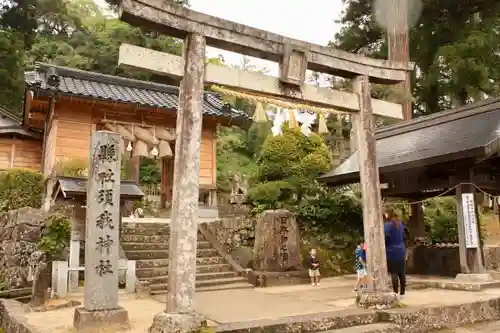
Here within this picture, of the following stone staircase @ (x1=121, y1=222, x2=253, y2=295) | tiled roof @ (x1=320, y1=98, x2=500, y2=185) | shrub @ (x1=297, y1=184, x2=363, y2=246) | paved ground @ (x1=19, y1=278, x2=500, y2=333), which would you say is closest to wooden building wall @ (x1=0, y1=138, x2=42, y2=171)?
stone staircase @ (x1=121, y1=222, x2=253, y2=295)

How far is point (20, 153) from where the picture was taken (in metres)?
18.9

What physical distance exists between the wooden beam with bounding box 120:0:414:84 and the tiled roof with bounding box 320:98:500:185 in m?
2.05

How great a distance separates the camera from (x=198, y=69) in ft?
20.4

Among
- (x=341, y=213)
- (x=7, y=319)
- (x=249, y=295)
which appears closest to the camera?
(x=7, y=319)

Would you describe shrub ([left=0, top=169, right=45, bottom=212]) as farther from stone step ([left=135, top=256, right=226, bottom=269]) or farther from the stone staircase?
stone step ([left=135, top=256, right=226, bottom=269])

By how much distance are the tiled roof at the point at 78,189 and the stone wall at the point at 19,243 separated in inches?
90.3

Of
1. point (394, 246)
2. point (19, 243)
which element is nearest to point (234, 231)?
point (19, 243)

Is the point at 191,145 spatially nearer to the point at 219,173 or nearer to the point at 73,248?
the point at 73,248

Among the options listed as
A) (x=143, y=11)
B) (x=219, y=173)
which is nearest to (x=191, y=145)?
(x=143, y=11)

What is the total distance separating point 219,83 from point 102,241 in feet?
9.91

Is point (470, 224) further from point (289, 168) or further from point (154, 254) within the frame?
point (154, 254)

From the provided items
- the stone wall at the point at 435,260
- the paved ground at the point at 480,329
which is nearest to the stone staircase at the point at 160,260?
the paved ground at the point at 480,329

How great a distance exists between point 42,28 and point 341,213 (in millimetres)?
32519

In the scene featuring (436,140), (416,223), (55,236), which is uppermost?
(436,140)
